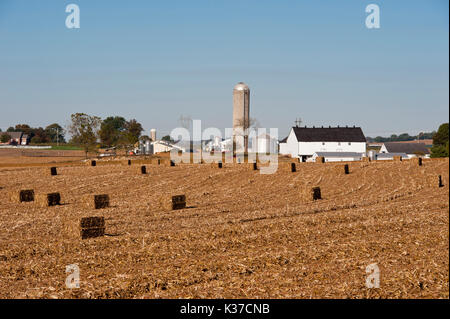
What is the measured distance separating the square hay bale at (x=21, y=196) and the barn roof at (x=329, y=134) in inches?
2837

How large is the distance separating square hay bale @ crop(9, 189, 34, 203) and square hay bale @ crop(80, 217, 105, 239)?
41.2 feet

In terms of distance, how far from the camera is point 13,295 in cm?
1027

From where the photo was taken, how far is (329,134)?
9700cm

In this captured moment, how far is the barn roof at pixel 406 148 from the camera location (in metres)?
103

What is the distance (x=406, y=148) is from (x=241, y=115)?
3650cm

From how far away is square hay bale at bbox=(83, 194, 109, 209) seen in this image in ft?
79.8

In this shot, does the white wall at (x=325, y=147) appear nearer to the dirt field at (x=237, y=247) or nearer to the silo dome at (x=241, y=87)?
the silo dome at (x=241, y=87)

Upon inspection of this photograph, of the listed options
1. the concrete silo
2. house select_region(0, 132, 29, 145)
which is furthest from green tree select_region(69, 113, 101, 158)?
house select_region(0, 132, 29, 145)

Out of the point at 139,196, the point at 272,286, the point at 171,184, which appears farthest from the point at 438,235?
the point at 171,184

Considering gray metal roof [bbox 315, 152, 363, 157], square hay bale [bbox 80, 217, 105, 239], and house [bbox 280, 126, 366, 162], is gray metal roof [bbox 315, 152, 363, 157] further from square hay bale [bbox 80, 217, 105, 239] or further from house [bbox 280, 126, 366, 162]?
square hay bale [bbox 80, 217, 105, 239]

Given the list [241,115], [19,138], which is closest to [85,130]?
[241,115]

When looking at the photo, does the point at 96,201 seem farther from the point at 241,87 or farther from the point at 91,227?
the point at 241,87

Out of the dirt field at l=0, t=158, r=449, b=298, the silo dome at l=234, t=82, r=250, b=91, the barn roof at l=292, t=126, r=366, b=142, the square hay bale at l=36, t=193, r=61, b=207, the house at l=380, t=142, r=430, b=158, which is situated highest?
the silo dome at l=234, t=82, r=250, b=91
